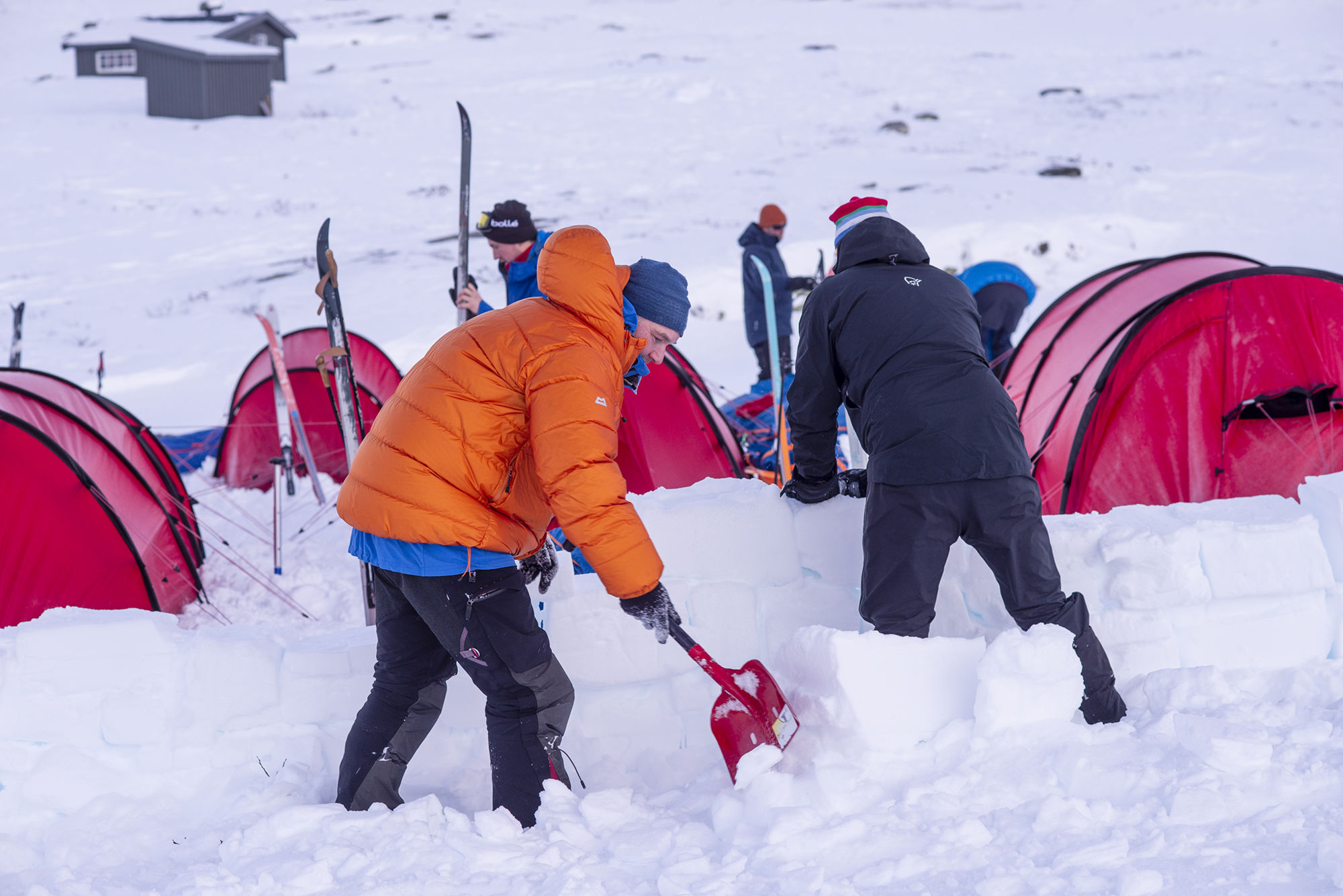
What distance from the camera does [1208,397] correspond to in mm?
3963

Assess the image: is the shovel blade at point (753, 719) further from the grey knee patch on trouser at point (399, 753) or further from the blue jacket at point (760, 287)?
the blue jacket at point (760, 287)

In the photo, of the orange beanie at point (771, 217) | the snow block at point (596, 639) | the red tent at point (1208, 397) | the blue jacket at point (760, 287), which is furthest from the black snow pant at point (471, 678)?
the orange beanie at point (771, 217)

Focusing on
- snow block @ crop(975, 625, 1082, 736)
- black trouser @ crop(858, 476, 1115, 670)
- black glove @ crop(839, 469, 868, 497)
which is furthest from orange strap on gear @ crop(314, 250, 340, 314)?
snow block @ crop(975, 625, 1082, 736)

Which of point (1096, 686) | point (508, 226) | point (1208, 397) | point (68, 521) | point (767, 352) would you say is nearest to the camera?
point (1096, 686)

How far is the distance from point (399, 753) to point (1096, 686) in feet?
5.40

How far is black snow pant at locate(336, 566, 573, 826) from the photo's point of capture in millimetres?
2232

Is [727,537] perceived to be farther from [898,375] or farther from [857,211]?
[857,211]

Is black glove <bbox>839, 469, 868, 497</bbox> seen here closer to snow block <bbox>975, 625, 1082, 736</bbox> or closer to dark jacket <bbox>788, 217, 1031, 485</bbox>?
dark jacket <bbox>788, 217, 1031, 485</bbox>

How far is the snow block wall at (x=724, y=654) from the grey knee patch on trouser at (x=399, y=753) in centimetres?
19

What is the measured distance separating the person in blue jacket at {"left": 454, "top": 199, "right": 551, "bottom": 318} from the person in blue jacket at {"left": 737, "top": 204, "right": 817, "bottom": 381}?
9.23 ft

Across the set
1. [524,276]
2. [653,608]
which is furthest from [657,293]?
[524,276]

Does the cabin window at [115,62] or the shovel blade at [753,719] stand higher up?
the cabin window at [115,62]

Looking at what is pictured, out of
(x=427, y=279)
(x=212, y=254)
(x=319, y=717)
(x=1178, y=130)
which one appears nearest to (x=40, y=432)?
(x=319, y=717)

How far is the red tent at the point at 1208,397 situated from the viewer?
12.6 ft
